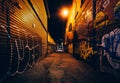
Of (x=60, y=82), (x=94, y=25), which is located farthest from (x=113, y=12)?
(x=60, y=82)

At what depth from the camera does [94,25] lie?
6.25m

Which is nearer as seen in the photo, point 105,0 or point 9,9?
point 9,9

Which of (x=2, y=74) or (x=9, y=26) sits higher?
(x=9, y=26)

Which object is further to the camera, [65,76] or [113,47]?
[65,76]

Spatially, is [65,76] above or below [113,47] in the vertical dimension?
below

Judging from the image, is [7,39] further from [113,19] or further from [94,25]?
[94,25]

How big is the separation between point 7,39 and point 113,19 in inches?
147

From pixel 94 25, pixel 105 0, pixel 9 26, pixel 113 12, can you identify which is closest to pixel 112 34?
pixel 113 12

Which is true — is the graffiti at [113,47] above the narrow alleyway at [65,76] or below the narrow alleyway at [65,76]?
above

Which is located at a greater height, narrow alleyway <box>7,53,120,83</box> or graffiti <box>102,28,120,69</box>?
graffiti <box>102,28,120,69</box>

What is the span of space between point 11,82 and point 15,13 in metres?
2.36

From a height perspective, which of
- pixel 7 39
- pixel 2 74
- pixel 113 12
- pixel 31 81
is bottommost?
pixel 31 81

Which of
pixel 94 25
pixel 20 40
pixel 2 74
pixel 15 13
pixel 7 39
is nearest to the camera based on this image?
pixel 2 74

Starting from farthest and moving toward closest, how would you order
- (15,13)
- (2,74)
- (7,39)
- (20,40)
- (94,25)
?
(94,25) → (20,40) → (15,13) → (7,39) → (2,74)
